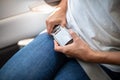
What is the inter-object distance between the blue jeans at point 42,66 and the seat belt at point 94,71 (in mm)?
16

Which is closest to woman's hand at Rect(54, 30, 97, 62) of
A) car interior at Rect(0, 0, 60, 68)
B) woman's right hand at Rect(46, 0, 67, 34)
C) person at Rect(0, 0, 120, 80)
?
person at Rect(0, 0, 120, 80)

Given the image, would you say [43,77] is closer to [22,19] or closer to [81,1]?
[81,1]

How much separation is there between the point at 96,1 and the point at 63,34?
0.60 ft

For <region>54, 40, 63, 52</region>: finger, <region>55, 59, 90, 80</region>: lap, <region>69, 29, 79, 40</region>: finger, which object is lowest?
<region>55, 59, 90, 80</region>: lap

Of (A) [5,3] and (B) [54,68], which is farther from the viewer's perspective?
(A) [5,3]

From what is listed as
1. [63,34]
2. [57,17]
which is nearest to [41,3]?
[57,17]

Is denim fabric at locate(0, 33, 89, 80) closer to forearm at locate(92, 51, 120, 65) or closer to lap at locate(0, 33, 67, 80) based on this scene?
lap at locate(0, 33, 67, 80)

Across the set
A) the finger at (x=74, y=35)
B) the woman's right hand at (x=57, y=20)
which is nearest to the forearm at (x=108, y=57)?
the finger at (x=74, y=35)

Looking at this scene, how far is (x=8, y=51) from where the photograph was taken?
1.22 m

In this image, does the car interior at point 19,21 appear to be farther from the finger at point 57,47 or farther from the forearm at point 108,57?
the forearm at point 108,57

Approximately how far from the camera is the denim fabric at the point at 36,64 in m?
0.76

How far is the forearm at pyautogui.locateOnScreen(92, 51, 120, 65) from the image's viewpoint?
66cm

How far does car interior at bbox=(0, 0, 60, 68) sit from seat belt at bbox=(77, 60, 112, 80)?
0.47 metres

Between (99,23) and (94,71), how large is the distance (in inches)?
7.0
